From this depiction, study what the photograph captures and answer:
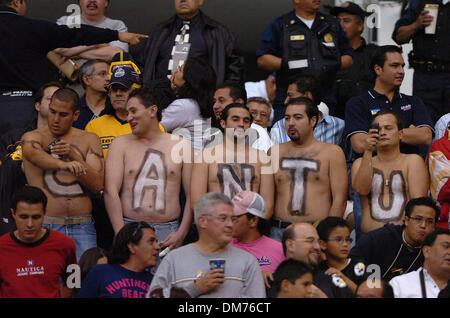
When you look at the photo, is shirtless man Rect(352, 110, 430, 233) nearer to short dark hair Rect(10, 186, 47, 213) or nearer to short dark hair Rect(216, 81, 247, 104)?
short dark hair Rect(216, 81, 247, 104)

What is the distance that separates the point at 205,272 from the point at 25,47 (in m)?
3.92

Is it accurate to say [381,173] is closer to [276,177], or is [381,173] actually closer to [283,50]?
[276,177]

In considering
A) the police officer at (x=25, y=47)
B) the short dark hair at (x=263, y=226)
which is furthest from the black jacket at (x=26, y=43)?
the short dark hair at (x=263, y=226)

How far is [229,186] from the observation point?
8750 mm

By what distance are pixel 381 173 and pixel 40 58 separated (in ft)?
12.5

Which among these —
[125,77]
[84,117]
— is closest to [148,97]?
[125,77]

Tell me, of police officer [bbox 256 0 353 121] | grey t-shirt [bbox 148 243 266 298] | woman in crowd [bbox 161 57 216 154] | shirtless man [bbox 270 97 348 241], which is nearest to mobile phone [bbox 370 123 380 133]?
shirtless man [bbox 270 97 348 241]

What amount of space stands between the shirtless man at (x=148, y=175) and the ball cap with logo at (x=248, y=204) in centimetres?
58

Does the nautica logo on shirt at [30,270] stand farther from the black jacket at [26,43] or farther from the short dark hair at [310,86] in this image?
the short dark hair at [310,86]

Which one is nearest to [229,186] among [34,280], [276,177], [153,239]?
[276,177]

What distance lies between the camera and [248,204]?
329 inches

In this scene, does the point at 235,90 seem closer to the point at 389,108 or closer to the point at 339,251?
the point at 389,108

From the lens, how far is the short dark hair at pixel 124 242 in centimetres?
788

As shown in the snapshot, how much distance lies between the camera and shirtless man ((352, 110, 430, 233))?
895cm
